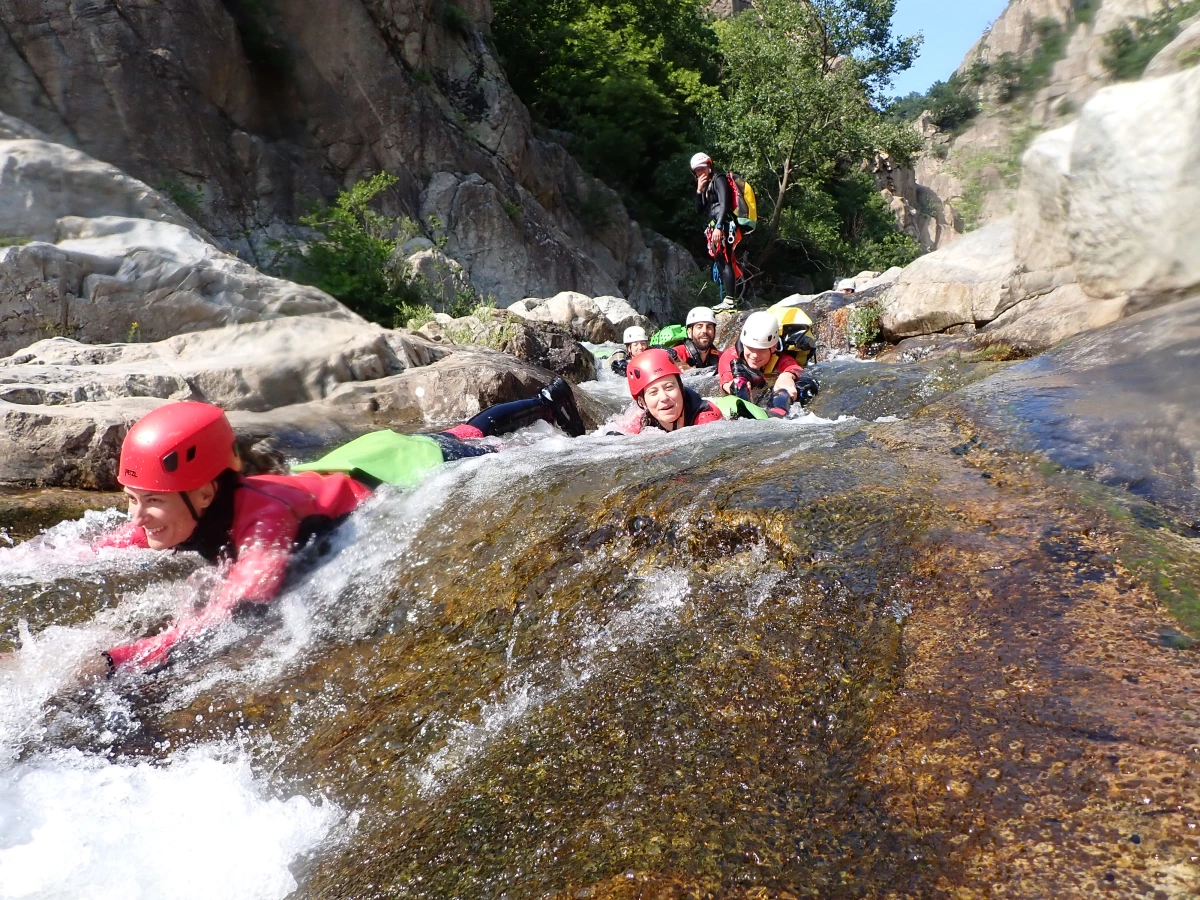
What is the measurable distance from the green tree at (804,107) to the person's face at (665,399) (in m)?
18.0

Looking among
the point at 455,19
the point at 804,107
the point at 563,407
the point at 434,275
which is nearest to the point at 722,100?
the point at 804,107

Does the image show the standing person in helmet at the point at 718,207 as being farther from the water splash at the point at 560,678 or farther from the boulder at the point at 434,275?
the water splash at the point at 560,678

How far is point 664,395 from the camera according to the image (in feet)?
16.5

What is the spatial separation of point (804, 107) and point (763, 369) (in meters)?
17.5

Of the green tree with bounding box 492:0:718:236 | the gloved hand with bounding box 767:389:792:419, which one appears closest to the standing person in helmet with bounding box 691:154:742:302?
the gloved hand with bounding box 767:389:792:419

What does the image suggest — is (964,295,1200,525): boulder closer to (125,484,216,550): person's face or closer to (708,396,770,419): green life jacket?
(708,396,770,419): green life jacket

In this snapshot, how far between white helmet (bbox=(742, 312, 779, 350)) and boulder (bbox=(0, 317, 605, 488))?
158 centimetres

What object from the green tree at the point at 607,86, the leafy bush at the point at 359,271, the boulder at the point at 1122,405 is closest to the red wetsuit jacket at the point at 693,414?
the boulder at the point at 1122,405

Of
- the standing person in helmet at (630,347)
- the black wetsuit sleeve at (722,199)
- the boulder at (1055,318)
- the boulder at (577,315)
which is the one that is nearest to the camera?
the boulder at (1055,318)

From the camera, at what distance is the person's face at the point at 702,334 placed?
29.6 feet

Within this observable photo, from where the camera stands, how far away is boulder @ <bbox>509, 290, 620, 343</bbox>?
13523 millimetres

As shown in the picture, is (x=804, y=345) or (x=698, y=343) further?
(x=698, y=343)

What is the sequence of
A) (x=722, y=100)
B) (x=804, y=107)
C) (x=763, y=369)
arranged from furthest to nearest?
(x=722, y=100)
(x=804, y=107)
(x=763, y=369)

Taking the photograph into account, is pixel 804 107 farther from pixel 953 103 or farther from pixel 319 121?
pixel 953 103
